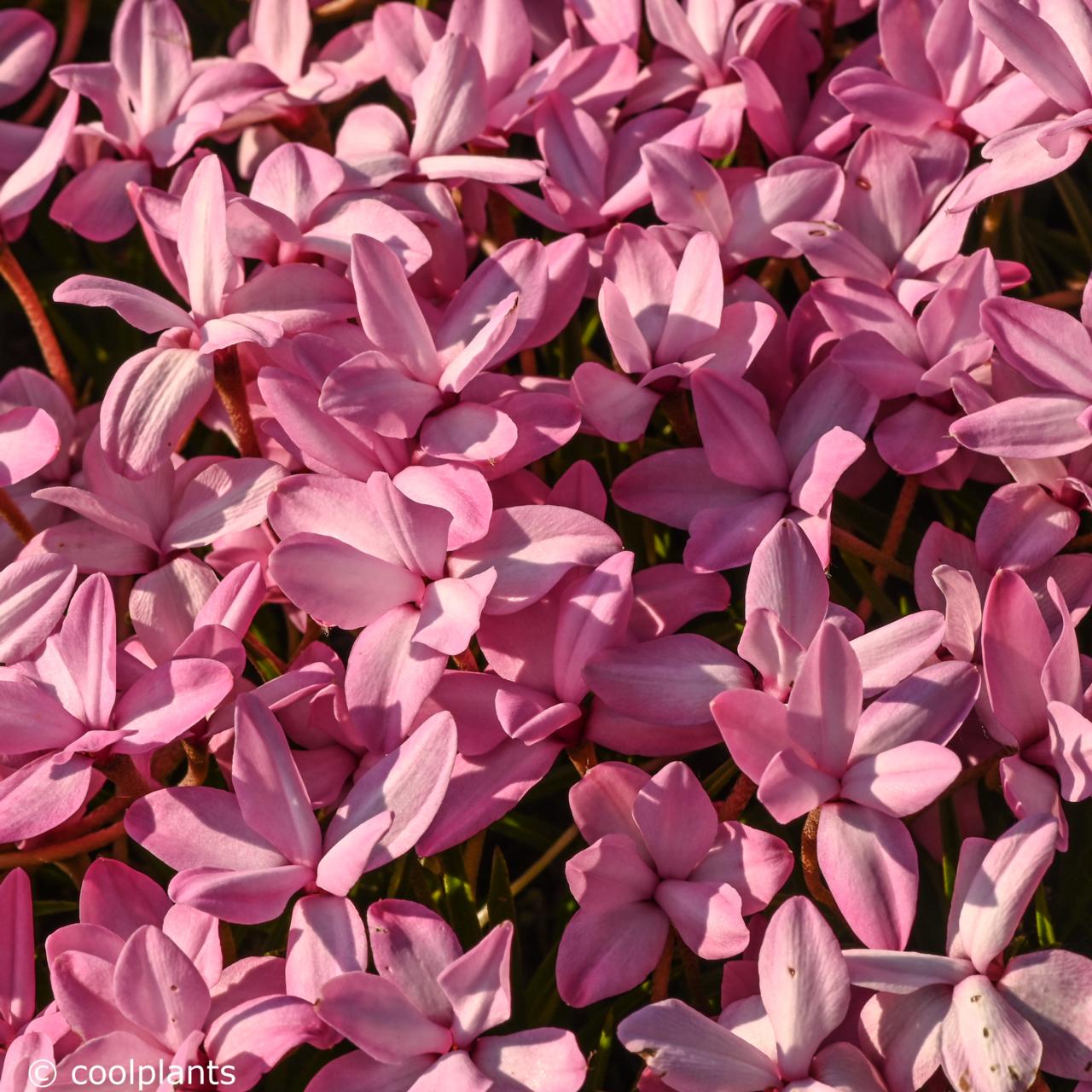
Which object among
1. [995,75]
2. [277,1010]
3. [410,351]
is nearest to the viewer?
[277,1010]

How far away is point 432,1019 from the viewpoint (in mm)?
475

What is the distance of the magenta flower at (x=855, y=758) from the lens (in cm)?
47

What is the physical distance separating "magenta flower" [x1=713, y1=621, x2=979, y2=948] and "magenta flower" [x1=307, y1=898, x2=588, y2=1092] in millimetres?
111

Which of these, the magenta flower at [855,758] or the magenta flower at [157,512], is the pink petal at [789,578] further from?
the magenta flower at [157,512]

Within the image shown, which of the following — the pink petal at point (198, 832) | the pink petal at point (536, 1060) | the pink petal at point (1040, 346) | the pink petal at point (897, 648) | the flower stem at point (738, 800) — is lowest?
the pink petal at point (536, 1060)

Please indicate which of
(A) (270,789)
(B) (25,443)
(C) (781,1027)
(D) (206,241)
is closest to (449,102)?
(D) (206,241)

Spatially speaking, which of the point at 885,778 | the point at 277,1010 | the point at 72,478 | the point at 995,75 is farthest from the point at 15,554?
the point at 995,75

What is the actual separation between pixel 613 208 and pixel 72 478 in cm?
32

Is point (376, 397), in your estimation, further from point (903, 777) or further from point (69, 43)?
point (69, 43)

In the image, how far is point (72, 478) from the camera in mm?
705

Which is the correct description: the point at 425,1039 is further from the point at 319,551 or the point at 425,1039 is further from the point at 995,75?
the point at 995,75

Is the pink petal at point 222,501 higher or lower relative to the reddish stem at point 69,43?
lower

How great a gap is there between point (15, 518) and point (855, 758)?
0.41 m

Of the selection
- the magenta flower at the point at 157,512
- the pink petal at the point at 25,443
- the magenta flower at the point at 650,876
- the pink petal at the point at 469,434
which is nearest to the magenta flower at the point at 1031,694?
the magenta flower at the point at 650,876
